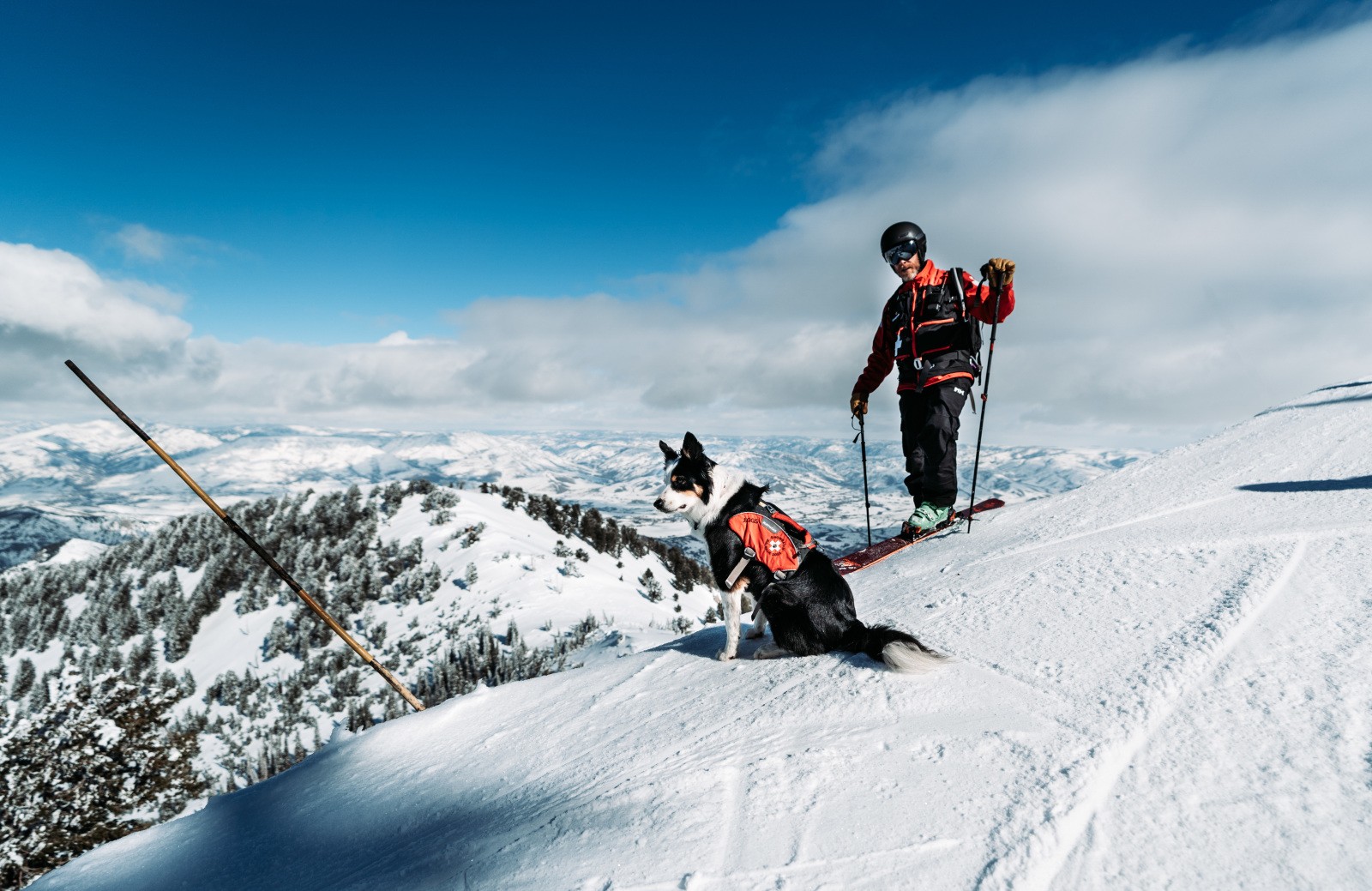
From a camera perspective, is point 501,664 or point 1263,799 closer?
point 1263,799

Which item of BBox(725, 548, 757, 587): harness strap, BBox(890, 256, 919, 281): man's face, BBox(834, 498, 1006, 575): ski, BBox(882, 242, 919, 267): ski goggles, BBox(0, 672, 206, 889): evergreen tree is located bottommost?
BBox(0, 672, 206, 889): evergreen tree

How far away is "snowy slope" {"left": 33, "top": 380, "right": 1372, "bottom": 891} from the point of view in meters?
2.12

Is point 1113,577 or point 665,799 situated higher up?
point 1113,577

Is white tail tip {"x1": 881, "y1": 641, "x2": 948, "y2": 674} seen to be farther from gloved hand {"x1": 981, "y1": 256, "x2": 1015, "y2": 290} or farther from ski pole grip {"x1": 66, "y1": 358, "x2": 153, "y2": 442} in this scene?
ski pole grip {"x1": 66, "y1": 358, "x2": 153, "y2": 442}

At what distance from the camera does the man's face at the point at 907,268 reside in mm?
7355

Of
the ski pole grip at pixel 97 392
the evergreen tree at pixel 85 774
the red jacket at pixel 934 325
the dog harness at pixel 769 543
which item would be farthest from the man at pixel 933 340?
the evergreen tree at pixel 85 774

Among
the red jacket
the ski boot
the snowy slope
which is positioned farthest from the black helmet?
the snowy slope

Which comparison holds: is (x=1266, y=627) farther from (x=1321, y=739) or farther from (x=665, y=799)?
(x=665, y=799)

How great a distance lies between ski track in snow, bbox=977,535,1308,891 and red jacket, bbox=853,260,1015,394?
375cm

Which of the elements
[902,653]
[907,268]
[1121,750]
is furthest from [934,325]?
[1121,750]

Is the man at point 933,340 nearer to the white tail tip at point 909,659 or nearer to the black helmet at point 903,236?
the black helmet at point 903,236

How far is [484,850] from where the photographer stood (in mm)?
2846

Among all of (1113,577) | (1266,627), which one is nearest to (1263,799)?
(1266,627)

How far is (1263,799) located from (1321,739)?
21.3 inches
